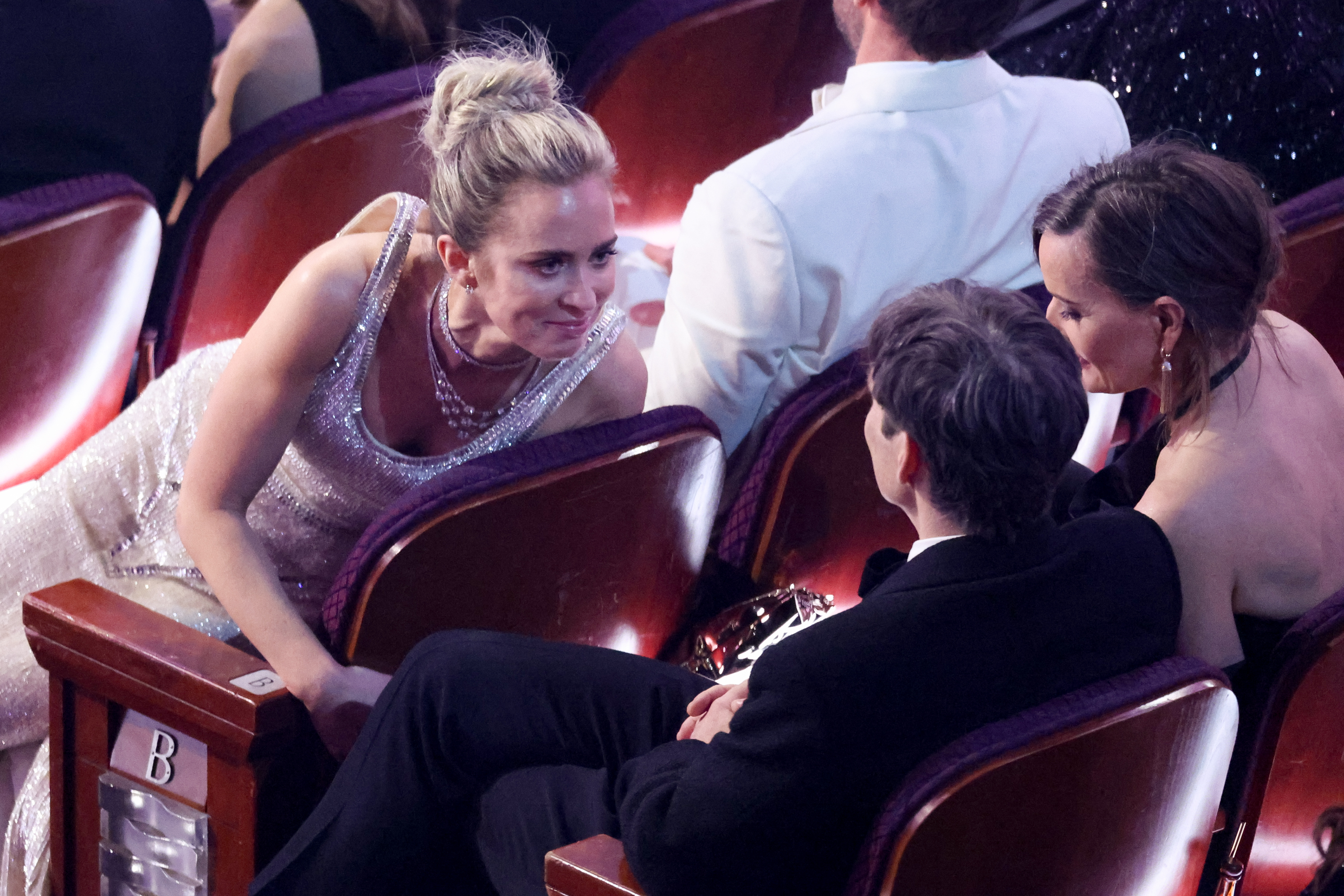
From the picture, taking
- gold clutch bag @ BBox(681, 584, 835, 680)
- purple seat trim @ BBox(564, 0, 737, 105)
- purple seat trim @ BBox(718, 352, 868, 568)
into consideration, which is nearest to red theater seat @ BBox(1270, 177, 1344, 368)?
purple seat trim @ BBox(718, 352, 868, 568)

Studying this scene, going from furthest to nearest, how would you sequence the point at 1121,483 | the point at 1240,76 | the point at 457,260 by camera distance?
the point at 1240,76 → the point at 457,260 → the point at 1121,483

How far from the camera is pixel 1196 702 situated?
3.47 feet

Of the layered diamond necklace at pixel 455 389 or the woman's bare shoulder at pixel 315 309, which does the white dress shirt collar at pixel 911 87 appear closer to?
the layered diamond necklace at pixel 455 389

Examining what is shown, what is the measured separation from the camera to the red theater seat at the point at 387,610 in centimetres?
129

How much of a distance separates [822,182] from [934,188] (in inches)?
6.2

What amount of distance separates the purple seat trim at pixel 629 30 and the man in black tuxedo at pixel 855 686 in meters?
1.28

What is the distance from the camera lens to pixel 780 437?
5.08 feet

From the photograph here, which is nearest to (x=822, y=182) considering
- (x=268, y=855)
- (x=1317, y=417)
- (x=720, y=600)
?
(x=720, y=600)

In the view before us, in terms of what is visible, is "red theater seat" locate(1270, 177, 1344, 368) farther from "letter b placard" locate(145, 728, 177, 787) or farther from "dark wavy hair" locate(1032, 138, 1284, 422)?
"letter b placard" locate(145, 728, 177, 787)

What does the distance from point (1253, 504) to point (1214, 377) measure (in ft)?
0.42

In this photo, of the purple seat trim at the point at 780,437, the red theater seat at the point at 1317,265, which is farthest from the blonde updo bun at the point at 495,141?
the red theater seat at the point at 1317,265

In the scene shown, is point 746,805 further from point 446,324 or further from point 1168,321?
point 446,324

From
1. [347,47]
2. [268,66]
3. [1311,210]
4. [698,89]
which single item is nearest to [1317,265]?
[1311,210]

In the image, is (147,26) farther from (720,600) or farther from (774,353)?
(720,600)
